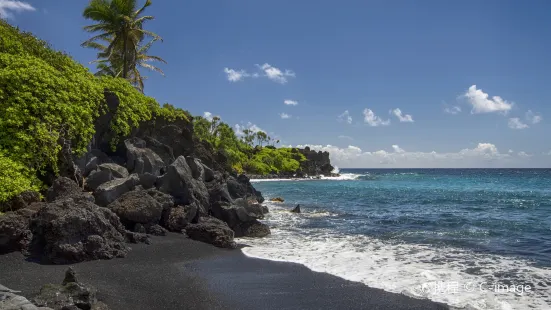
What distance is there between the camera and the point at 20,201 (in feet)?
37.4

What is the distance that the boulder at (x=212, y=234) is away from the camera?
13500mm

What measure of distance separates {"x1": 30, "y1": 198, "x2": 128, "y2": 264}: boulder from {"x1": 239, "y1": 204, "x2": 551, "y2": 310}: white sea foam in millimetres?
4839

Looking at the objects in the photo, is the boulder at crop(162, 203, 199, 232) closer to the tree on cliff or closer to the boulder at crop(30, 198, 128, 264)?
the boulder at crop(30, 198, 128, 264)

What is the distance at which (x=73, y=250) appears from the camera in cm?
960

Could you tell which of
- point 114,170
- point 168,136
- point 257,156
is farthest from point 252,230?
point 257,156

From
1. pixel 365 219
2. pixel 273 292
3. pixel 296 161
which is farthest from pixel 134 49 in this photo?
pixel 296 161

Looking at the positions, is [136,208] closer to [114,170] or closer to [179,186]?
[179,186]

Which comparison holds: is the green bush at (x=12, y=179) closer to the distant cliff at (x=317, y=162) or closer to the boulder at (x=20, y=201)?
the boulder at (x=20, y=201)

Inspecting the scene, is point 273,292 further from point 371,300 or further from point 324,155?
point 324,155

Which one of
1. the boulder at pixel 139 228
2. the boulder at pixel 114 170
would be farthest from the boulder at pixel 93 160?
the boulder at pixel 139 228

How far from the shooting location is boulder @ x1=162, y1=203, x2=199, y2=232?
14.9m

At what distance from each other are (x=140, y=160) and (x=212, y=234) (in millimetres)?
7020

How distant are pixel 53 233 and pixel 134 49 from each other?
2489 centimetres

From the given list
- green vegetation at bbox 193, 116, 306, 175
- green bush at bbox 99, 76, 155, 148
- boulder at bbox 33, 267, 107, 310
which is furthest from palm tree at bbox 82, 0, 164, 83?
green vegetation at bbox 193, 116, 306, 175
